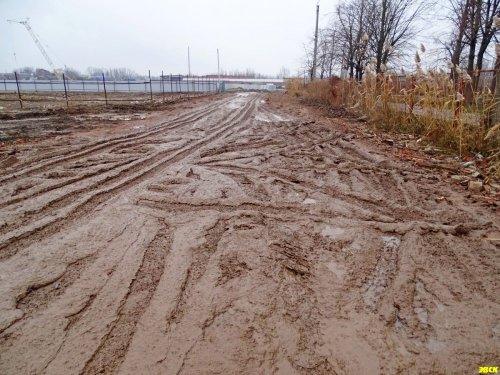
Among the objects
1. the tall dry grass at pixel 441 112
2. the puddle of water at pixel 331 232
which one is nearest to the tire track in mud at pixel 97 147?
the puddle of water at pixel 331 232

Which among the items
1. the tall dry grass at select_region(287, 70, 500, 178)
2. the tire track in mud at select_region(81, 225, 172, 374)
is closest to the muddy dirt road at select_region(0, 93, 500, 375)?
the tire track in mud at select_region(81, 225, 172, 374)

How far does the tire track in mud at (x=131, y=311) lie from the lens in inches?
60.5

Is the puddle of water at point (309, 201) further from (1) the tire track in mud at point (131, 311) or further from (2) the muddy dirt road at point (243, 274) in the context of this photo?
(1) the tire track in mud at point (131, 311)

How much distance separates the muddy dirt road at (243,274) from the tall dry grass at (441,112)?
5.70 ft

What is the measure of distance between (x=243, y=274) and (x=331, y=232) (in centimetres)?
110

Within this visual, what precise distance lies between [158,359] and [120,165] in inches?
153

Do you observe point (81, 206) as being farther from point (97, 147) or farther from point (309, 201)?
point (97, 147)

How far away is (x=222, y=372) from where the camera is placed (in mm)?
1492

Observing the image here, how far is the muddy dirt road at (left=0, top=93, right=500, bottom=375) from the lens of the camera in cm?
160

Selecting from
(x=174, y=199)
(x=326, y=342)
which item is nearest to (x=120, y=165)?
(x=174, y=199)

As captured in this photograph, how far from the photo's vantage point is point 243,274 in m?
2.23

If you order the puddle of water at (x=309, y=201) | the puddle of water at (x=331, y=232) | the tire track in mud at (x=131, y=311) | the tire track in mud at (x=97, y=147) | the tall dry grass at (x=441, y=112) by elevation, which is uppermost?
the tall dry grass at (x=441, y=112)

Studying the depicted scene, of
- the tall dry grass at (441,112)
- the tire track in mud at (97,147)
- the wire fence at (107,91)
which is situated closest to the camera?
the tire track in mud at (97,147)

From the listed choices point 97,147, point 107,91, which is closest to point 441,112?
point 97,147
